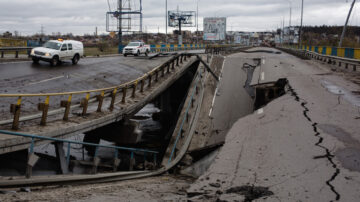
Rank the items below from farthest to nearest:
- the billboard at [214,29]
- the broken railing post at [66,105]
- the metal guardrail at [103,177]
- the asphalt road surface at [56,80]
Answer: the billboard at [214,29] < the asphalt road surface at [56,80] < the broken railing post at [66,105] < the metal guardrail at [103,177]

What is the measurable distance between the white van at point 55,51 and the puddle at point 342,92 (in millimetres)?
19150

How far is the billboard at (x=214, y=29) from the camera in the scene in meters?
118

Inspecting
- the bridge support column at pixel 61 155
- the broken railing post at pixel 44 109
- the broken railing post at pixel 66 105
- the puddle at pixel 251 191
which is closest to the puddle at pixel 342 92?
the puddle at pixel 251 191

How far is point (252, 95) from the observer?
72.6 ft

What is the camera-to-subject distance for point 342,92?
54.3 ft

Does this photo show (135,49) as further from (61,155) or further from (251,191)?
(251,191)

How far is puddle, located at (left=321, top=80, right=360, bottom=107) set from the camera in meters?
14.2

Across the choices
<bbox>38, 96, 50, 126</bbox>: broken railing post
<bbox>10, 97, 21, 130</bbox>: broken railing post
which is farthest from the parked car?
<bbox>10, 97, 21, 130</bbox>: broken railing post

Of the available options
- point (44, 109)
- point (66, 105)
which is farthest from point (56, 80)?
point (44, 109)

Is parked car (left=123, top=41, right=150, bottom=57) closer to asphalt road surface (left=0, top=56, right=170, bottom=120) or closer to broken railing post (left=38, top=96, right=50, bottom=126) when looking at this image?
asphalt road surface (left=0, top=56, right=170, bottom=120)

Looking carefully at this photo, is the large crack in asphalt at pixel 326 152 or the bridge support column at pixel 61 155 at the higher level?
the large crack in asphalt at pixel 326 152

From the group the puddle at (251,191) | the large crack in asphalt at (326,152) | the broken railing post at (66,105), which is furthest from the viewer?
the broken railing post at (66,105)

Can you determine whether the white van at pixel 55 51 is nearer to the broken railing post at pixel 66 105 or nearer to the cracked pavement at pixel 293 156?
the broken railing post at pixel 66 105

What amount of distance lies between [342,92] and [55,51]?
68.0 ft
